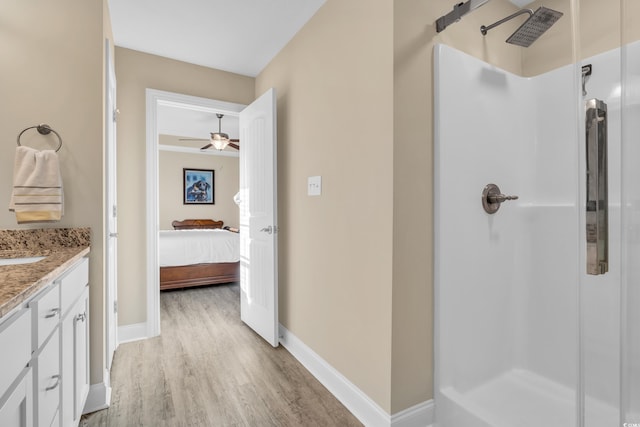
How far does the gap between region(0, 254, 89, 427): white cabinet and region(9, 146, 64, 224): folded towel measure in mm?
300

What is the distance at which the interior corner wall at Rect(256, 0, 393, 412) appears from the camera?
162cm

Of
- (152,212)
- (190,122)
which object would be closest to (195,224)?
(190,122)

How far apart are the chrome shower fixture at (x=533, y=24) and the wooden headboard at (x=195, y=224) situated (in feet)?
21.8

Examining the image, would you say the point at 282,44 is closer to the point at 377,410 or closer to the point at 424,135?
the point at 424,135

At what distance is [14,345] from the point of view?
2.65ft

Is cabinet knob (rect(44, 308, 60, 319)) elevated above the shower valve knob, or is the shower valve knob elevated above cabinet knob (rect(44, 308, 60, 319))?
the shower valve knob

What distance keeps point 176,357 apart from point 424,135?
230 cm

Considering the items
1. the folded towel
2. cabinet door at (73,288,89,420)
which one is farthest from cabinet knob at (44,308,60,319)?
the folded towel

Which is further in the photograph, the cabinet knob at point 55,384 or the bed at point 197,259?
the bed at point 197,259

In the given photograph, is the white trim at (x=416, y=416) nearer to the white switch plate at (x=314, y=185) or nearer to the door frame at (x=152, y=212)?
the white switch plate at (x=314, y=185)

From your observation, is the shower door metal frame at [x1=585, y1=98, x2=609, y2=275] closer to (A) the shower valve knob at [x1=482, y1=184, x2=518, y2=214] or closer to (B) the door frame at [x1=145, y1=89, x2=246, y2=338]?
(A) the shower valve knob at [x1=482, y1=184, x2=518, y2=214]

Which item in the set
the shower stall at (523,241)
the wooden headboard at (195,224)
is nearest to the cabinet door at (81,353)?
the shower stall at (523,241)

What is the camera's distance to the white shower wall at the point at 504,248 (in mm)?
1659

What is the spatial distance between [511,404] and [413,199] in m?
1.24
